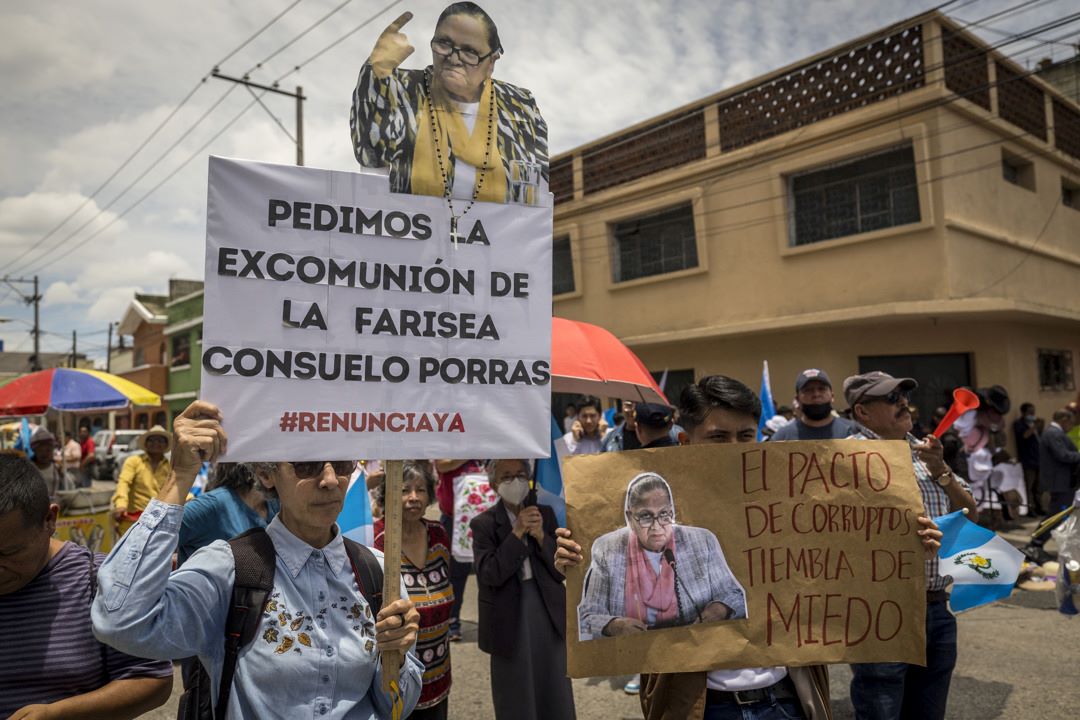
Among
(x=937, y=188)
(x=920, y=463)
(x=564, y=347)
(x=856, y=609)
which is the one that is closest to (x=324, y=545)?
(x=856, y=609)

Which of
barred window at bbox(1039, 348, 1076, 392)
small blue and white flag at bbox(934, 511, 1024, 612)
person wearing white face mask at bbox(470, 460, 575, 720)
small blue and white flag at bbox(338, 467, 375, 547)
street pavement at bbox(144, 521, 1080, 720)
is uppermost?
A: barred window at bbox(1039, 348, 1076, 392)

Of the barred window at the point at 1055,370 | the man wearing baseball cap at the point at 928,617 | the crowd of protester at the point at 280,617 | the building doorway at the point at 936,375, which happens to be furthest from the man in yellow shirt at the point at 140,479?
the barred window at the point at 1055,370

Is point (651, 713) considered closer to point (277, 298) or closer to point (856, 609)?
point (856, 609)

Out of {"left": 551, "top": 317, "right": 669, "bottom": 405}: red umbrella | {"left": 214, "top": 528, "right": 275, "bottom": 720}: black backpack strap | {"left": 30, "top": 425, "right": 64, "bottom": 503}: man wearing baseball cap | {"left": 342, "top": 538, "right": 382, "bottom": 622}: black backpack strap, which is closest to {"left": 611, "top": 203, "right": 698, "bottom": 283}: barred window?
{"left": 551, "top": 317, "right": 669, "bottom": 405}: red umbrella

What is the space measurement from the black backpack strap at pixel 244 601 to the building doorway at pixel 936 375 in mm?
12815

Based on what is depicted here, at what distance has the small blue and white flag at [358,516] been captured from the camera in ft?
11.6

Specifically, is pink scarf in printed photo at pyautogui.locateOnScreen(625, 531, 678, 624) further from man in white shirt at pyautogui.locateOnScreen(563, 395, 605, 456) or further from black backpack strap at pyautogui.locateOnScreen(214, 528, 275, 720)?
man in white shirt at pyautogui.locateOnScreen(563, 395, 605, 456)

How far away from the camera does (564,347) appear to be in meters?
3.95

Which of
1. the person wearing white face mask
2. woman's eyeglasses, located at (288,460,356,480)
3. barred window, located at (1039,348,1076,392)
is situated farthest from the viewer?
barred window, located at (1039,348,1076,392)

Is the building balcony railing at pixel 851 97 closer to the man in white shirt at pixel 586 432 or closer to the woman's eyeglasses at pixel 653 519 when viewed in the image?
the man in white shirt at pixel 586 432

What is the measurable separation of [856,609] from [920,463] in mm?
1238

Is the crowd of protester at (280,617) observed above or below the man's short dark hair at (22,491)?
below

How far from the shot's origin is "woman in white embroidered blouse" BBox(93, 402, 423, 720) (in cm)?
164

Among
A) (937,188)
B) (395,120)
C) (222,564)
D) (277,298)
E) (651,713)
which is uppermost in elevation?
(937,188)
